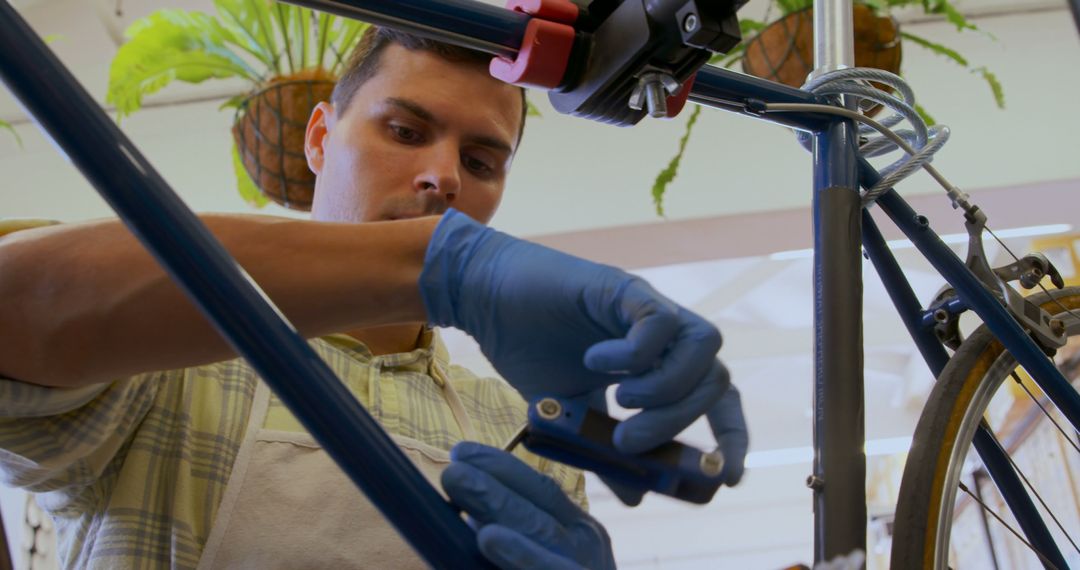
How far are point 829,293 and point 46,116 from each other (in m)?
0.55

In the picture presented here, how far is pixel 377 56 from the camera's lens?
4.32ft

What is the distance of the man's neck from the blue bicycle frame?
0.46 metres

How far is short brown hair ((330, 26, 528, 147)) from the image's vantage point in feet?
4.11

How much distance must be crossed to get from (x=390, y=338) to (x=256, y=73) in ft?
3.52

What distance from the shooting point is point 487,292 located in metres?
0.67

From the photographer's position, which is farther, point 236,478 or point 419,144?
point 419,144

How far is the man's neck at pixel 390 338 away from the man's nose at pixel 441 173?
16cm

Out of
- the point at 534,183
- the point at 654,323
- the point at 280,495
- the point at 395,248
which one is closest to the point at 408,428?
the point at 280,495

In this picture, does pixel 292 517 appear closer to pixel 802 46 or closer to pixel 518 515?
pixel 518 515

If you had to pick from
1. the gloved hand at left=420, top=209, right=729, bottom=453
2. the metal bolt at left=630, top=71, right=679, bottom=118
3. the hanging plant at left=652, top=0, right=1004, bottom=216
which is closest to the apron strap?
the gloved hand at left=420, top=209, right=729, bottom=453

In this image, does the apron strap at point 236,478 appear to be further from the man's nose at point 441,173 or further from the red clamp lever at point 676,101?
the red clamp lever at point 676,101

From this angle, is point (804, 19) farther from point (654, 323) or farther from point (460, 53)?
point (654, 323)

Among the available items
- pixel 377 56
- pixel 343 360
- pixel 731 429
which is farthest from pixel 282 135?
pixel 731 429

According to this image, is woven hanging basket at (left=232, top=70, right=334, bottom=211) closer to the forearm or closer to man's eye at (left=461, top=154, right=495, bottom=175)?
man's eye at (left=461, top=154, right=495, bottom=175)
